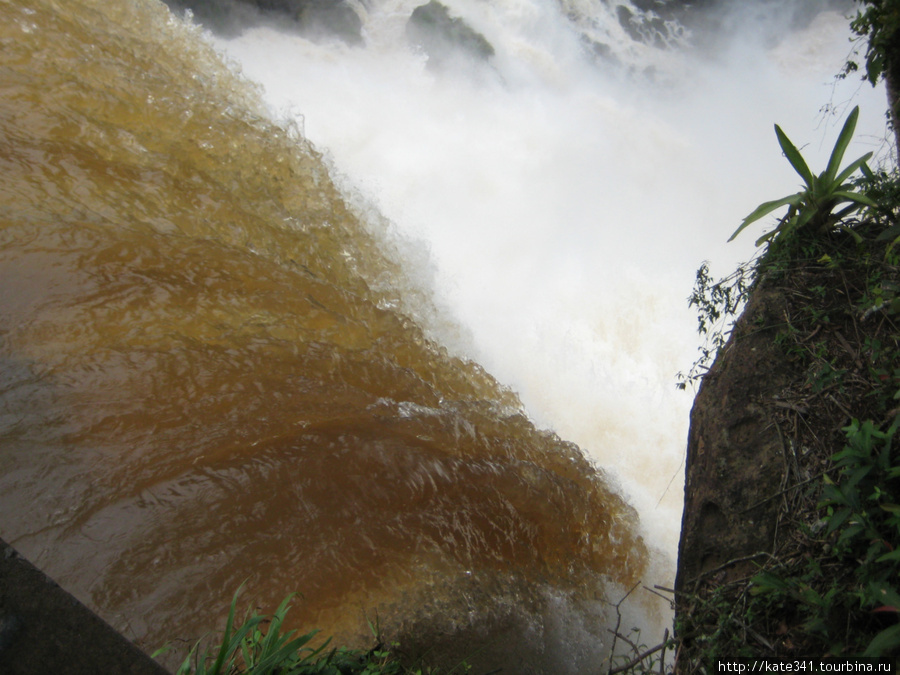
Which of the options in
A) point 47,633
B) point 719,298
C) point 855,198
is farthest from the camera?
point 719,298

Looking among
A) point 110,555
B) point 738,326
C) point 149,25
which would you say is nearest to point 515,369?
point 738,326

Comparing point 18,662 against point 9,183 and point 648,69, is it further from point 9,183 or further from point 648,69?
point 648,69

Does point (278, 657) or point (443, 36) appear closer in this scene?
point (278, 657)

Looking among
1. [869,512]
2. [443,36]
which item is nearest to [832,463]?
[869,512]

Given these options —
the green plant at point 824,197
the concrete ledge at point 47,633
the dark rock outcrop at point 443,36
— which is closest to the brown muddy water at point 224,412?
the concrete ledge at point 47,633

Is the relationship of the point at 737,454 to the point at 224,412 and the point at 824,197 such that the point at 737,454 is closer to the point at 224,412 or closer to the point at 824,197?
the point at 824,197

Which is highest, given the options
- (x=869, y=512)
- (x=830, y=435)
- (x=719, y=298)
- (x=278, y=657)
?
(x=719, y=298)

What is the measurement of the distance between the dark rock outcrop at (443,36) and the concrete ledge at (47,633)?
10.1 meters

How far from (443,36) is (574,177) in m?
4.01

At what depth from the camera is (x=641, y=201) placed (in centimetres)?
853

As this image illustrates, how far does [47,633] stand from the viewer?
128 centimetres

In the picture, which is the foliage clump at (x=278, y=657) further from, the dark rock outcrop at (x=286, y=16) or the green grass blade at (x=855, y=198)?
the dark rock outcrop at (x=286, y=16)

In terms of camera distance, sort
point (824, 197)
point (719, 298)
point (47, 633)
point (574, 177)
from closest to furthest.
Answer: point (47, 633) → point (824, 197) → point (719, 298) → point (574, 177)

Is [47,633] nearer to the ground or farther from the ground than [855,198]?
nearer to the ground
